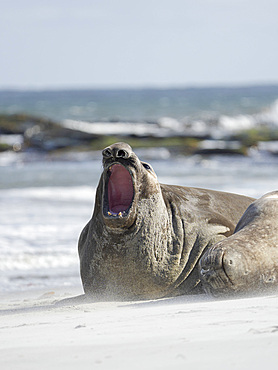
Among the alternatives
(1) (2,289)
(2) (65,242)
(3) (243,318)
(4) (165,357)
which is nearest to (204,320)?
(3) (243,318)

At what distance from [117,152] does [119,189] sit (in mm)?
399

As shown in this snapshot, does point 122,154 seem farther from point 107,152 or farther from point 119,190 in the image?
point 119,190

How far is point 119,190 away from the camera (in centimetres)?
509

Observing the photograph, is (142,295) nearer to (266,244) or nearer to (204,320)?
(266,244)

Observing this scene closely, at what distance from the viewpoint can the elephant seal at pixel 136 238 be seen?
495 cm

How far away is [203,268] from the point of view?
4527mm

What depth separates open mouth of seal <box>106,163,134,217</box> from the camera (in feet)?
16.3

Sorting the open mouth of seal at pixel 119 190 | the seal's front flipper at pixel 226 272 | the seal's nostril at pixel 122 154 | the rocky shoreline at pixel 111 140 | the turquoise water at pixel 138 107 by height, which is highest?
the turquoise water at pixel 138 107

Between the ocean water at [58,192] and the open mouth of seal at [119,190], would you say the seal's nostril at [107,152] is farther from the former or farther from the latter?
the ocean water at [58,192]

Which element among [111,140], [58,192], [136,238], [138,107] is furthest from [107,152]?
[138,107]

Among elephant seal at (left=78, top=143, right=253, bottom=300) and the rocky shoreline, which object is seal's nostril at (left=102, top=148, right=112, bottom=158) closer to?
elephant seal at (left=78, top=143, right=253, bottom=300)

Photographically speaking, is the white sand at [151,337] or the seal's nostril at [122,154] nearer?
the white sand at [151,337]

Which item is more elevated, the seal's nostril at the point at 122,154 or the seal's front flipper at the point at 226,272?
the seal's nostril at the point at 122,154

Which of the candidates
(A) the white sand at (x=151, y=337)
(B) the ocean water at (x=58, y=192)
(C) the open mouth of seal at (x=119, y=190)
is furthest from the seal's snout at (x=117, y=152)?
(B) the ocean water at (x=58, y=192)
